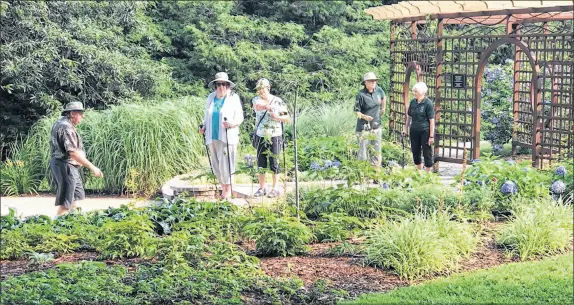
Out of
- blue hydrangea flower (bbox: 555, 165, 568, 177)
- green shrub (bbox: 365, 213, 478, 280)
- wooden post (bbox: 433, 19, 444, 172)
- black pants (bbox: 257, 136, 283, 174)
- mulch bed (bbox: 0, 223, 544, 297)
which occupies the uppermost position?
wooden post (bbox: 433, 19, 444, 172)

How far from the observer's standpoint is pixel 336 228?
23.5 feet

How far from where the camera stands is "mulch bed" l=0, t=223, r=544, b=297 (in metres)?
6.05

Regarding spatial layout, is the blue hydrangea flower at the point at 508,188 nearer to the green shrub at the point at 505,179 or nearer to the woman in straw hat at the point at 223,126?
the green shrub at the point at 505,179

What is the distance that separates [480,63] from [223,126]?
14.7 feet

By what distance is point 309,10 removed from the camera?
779 inches

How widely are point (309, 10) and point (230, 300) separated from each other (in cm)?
1498

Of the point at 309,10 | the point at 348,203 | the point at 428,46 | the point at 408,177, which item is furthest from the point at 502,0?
the point at 309,10

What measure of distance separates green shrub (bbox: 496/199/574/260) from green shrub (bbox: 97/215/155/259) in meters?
2.81

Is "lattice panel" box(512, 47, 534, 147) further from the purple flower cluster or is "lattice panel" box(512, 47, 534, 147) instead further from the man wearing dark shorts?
the man wearing dark shorts

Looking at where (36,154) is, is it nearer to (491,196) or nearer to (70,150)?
(70,150)

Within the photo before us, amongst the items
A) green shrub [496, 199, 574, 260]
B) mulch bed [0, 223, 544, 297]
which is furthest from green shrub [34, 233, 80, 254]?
green shrub [496, 199, 574, 260]

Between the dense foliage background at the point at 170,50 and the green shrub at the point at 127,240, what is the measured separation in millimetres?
7810

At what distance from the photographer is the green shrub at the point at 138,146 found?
452 inches

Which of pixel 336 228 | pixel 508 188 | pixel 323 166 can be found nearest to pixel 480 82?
pixel 323 166
